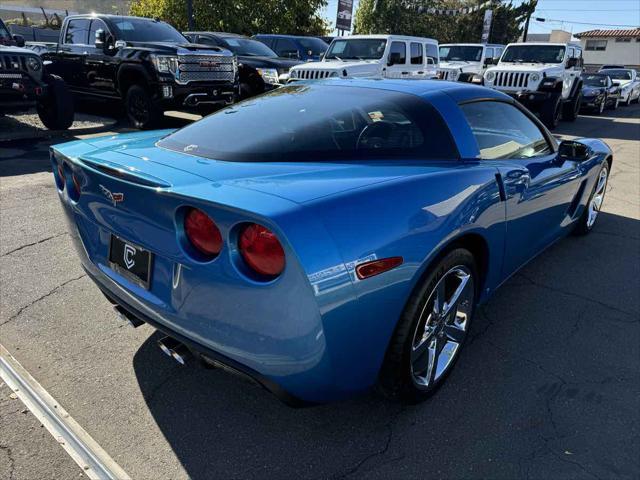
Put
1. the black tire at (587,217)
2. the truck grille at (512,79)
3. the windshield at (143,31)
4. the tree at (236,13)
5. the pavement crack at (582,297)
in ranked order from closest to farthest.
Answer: the pavement crack at (582,297), the black tire at (587,217), the windshield at (143,31), the truck grille at (512,79), the tree at (236,13)

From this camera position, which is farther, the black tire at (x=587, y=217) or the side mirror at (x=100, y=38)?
the side mirror at (x=100, y=38)

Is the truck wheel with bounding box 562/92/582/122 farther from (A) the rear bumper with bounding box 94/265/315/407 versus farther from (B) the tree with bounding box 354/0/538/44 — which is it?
(B) the tree with bounding box 354/0/538/44

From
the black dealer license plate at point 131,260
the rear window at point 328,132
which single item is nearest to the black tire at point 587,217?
the rear window at point 328,132

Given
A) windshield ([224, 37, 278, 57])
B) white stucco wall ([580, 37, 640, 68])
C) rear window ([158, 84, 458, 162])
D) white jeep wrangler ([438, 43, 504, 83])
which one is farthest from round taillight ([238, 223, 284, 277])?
white stucco wall ([580, 37, 640, 68])

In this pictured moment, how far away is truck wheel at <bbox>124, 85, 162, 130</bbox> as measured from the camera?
900 cm

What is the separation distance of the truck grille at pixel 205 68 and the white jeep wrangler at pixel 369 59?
6.70 feet

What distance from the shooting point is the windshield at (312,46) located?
15.2m

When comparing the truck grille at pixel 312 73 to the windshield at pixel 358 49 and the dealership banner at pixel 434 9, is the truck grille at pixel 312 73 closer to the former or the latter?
the windshield at pixel 358 49

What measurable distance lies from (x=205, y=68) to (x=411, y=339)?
8351mm

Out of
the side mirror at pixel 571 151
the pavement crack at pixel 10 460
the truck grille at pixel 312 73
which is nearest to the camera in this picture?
the pavement crack at pixel 10 460

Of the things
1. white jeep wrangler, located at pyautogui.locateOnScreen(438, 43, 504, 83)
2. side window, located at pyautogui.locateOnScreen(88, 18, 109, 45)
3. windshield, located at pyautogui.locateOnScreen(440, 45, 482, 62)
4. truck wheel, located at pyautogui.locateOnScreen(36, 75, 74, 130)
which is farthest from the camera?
windshield, located at pyautogui.locateOnScreen(440, 45, 482, 62)

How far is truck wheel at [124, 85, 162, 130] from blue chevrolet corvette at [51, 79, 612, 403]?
6.53m

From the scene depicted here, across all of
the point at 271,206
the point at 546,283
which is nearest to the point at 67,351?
the point at 271,206

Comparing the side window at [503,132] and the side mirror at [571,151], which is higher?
the side window at [503,132]
